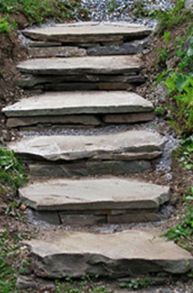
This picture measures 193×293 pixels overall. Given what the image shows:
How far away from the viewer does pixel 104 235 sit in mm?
3402

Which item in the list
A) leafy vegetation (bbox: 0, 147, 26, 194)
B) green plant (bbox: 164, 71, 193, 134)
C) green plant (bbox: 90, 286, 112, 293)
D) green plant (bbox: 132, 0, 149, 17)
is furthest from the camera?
green plant (bbox: 132, 0, 149, 17)

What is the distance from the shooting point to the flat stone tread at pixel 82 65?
4.82m

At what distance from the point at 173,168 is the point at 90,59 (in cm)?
149

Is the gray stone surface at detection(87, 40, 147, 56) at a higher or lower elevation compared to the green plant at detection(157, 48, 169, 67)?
lower

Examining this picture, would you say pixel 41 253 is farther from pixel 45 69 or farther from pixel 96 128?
pixel 45 69

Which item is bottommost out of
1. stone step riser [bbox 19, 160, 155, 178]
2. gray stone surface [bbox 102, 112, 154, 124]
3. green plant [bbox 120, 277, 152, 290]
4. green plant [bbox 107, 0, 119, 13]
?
green plant [bbox 120, 277, 152, 290]

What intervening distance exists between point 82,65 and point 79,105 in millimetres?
579

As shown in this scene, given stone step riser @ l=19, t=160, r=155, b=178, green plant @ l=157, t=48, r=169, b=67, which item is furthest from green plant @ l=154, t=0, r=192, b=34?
stone step riser @ l=19, t=160, r=155, b=178

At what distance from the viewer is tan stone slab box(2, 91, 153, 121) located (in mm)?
4391

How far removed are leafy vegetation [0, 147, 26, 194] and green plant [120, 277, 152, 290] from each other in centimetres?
99

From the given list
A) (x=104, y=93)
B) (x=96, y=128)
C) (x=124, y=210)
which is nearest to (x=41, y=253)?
(x=124, y=210)

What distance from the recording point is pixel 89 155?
399 centimetres

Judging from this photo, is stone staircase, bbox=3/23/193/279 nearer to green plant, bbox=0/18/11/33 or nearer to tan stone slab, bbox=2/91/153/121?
tan stone slab, bbox=2/91/153/121

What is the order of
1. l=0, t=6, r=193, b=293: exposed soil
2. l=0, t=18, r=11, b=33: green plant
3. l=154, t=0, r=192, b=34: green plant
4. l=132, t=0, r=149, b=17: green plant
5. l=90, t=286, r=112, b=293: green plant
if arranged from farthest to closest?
l=132, t=0, r=149, b=17: green plant, l=154, t=0, r=192, b=34: green plant, l=0, t=18, r=11, b=33: green plant, l=0, t=6, r=193, b=293: exposed soil, l=90, t=286, r=112, b=293: green plant
